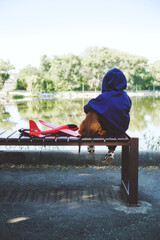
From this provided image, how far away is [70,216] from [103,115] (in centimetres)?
127

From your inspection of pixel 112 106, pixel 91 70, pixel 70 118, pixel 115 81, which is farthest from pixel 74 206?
pixel 91 70

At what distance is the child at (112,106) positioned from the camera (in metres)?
3.34

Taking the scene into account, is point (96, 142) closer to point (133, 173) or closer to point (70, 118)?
point (133, 173)

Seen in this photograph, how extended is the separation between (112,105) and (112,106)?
0.01 metres

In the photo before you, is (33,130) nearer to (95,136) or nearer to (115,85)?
(95,136)

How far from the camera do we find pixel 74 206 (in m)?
3.21

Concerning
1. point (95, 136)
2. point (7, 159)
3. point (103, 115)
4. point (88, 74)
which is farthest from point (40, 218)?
point (88, 74)

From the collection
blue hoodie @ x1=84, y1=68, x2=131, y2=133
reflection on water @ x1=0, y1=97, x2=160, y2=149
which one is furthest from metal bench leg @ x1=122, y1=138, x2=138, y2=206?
reflection on water @ x1=0, y1=97, x2=160, y2=149

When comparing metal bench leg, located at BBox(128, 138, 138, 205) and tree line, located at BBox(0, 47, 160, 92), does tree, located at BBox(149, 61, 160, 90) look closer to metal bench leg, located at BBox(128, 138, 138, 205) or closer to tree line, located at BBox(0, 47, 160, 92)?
tree line, located at BBox(0, 47, 160, 92)

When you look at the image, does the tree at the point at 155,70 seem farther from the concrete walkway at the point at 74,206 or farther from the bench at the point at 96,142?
the bench at the point at 96,142

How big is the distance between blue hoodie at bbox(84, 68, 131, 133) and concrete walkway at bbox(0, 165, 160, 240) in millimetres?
966

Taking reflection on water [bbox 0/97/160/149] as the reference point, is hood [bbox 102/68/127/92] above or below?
above

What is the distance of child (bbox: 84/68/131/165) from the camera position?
3344mm

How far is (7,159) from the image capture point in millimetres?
4867
